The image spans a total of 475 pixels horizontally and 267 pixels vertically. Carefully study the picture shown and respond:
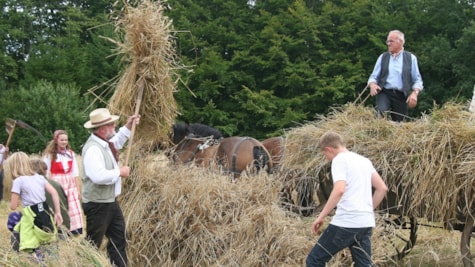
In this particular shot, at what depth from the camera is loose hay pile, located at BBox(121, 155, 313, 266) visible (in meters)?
5.45

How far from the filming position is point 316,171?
5.72 meters

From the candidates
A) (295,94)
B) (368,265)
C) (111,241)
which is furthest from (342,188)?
(295,94)

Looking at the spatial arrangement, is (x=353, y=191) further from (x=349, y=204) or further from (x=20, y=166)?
(x=20, y=166)

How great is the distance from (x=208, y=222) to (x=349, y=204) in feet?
5.86

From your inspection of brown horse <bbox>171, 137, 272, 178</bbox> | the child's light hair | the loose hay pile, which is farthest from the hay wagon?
the child's light hair

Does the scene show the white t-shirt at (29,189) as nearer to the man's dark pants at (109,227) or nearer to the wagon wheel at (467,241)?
the man's dark pants at (109,227)

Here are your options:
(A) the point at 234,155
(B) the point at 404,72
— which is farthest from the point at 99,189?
(B) the point at 404,72

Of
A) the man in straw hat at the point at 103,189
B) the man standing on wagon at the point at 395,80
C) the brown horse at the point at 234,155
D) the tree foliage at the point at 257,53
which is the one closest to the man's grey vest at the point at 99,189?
the man in straw hat at the point at 103,189

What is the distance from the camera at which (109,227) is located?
5.50 m

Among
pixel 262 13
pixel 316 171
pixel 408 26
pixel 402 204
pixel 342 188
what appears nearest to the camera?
pixel 342 188

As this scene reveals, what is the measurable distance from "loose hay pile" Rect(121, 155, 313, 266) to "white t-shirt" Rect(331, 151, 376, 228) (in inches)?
40.5

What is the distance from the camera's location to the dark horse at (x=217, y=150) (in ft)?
26.2

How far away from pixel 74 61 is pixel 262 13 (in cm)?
1038

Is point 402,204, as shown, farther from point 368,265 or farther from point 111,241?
point 111,241
